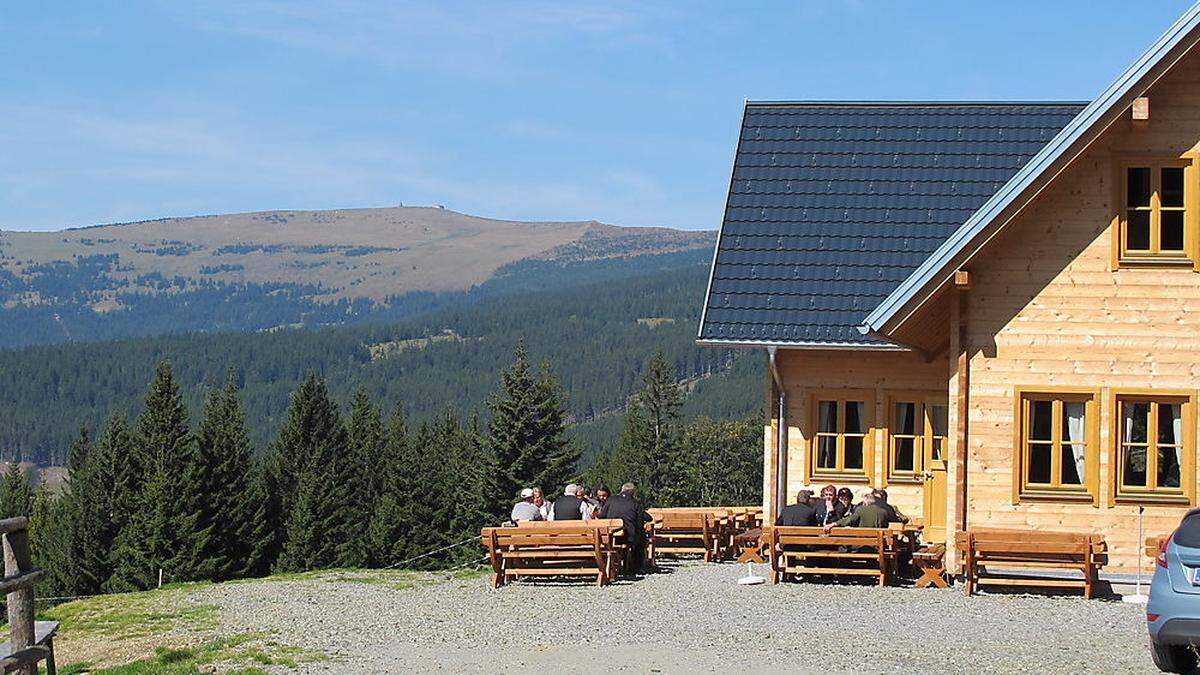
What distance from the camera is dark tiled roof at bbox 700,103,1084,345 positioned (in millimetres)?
25359

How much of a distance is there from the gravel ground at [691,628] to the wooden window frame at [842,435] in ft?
14.3

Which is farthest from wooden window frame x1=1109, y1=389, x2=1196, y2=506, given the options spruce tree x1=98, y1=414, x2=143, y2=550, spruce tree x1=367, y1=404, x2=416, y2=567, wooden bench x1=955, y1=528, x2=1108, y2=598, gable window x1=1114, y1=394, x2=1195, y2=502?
spruce tree x1=367, y1=404, x2=416, y2=567

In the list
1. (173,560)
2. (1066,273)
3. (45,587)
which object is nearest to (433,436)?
(45,587)

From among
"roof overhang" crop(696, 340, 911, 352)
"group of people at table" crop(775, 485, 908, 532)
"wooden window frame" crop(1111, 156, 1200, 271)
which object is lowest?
"group of people at table" crop(775, 485, 908, 532)

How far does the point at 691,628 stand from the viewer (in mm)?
17047

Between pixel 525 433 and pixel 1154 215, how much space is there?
5986 cm

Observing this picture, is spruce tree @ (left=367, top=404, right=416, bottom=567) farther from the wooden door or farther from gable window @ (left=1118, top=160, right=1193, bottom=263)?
gable window @ (left=1118, top=160, right=1193, bottom=263)

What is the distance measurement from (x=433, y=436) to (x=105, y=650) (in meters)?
95.4

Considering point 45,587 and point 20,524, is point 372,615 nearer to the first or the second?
point 20,524

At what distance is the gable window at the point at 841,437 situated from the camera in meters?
26.1

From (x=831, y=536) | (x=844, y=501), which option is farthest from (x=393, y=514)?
(x=831, y=536)

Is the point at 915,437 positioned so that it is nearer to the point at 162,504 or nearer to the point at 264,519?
the point at 162,504

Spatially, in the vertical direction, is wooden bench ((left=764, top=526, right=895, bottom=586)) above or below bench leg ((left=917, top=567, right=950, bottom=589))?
above

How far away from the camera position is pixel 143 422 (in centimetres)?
7500
